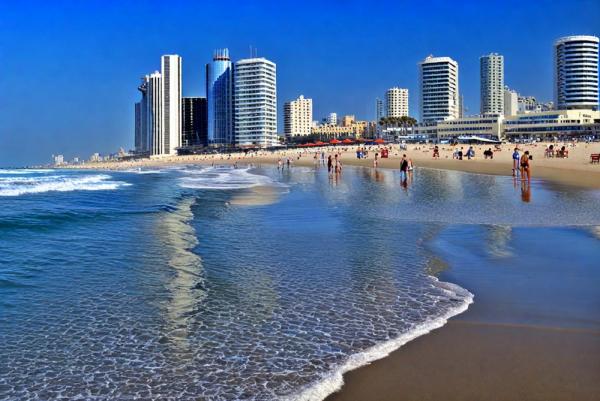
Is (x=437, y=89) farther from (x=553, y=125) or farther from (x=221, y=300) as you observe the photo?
(x=221, y=300)

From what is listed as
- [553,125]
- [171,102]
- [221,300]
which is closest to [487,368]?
[221,300]

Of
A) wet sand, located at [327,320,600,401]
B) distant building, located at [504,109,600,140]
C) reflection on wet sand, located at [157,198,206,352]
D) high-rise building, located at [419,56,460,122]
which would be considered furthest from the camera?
high-rise building, located at [419,56,460,122]

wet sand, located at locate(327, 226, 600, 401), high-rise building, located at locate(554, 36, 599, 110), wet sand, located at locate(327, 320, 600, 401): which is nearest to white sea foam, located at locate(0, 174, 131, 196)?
wet sand, located at locate(327, 226, 600, 401)

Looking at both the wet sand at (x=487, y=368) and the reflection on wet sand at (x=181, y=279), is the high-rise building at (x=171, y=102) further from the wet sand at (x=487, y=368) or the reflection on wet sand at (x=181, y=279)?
the wet sand at (x=487, y=368)

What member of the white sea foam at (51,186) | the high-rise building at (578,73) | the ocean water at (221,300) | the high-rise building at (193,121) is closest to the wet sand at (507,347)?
the ocean water at (221,300)

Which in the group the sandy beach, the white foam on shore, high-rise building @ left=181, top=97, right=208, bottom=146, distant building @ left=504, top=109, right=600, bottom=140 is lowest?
the white foam on shore

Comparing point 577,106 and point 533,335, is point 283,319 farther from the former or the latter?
point 577,106

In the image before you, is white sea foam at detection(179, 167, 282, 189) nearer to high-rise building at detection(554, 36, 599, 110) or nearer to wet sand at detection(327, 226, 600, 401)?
wet sand at detection(327, 226, 600, 401)
